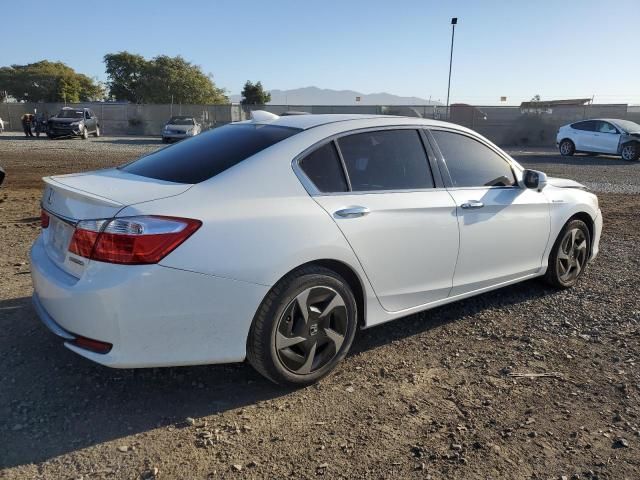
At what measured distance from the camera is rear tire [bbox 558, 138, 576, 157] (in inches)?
848

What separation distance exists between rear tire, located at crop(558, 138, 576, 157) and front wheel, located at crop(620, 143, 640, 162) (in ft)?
6.66

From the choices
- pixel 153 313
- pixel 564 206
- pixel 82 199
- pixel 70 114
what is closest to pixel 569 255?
pixel 564 206

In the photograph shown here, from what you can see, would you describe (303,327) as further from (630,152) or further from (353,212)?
(630,152)

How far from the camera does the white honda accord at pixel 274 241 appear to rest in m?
2.77

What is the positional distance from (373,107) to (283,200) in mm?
31047

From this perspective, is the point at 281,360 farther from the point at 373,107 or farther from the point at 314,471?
the point at 373,107

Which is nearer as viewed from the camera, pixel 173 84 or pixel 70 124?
pixel 70 124

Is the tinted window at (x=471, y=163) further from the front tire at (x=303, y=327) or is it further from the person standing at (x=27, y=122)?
the person standing at (x=27, y=122)

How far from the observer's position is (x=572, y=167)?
17.5 metres

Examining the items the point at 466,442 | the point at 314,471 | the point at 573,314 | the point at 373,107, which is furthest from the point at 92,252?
the point at 373,107

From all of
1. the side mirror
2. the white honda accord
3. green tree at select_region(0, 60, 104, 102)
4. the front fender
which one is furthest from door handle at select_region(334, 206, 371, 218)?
green tree at select_region(0, 60, 104, 102)

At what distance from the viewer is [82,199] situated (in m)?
2.98

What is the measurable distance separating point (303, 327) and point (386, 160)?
1.32 m

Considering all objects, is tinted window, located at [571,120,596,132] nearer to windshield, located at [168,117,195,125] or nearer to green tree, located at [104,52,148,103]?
windshield, located at [168,117,195,125]
